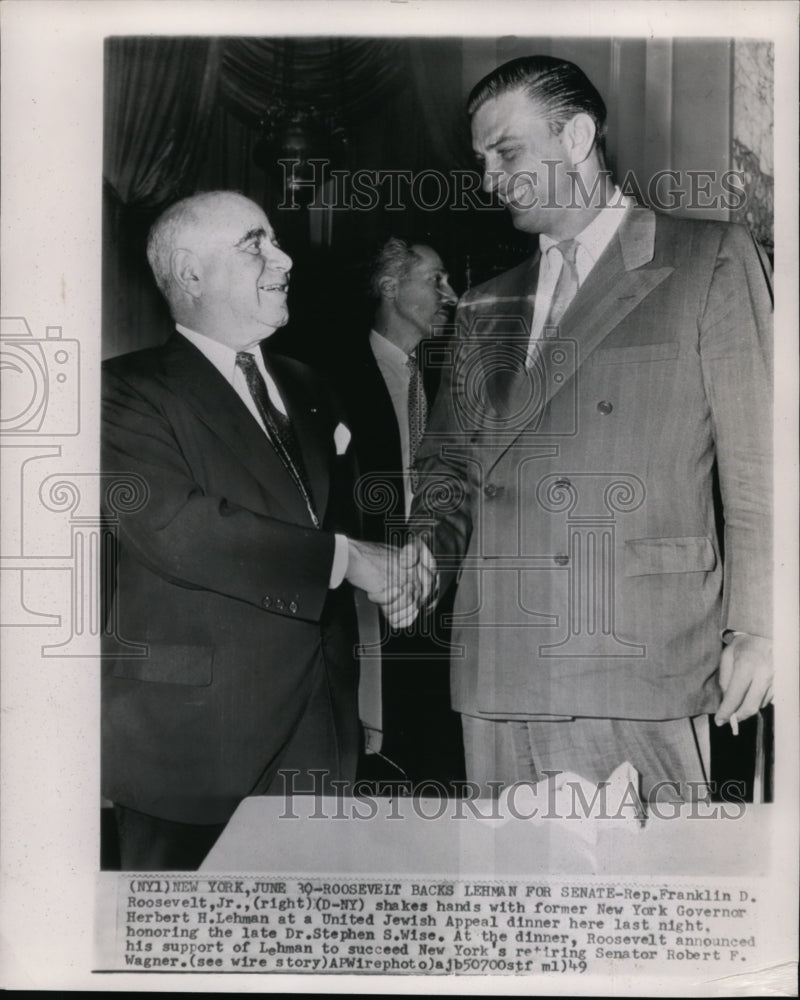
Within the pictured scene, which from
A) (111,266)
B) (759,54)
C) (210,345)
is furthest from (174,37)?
(759,54)

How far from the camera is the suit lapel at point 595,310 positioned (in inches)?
92.4

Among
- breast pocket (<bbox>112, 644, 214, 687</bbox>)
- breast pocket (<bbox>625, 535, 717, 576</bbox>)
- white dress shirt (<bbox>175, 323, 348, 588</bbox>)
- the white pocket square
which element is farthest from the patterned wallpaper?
breast pocket (<bbox>112, 644, 214, 687</bbox>)

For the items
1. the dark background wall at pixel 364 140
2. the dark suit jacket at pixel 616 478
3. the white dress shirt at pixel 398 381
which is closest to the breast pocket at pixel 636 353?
the dark suit jacket at pixel 616 478

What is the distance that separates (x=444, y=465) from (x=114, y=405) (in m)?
0.74

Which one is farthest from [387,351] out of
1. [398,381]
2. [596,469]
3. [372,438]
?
[596,469]

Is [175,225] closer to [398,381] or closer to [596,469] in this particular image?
[398,381]

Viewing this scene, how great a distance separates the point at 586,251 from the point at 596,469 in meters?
0.48

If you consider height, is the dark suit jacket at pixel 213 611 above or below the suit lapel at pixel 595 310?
below

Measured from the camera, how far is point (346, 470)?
7.82 ft

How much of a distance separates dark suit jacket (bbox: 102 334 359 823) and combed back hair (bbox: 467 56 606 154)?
877 millimetres

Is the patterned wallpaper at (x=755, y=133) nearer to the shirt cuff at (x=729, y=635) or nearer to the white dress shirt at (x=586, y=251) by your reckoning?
the white dress shirt at (x=586, y=251)

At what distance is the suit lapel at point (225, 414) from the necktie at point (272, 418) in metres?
0.02

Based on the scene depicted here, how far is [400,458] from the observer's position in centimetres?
238

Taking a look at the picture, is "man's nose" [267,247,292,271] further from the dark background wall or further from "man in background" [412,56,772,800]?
"man in background" [412,56,772,800]
